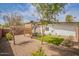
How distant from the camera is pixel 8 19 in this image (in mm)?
1735

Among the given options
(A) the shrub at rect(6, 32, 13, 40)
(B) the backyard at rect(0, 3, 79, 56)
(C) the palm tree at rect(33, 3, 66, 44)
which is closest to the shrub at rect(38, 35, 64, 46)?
(B) the backyard at rect(0, 3, 79, 56)

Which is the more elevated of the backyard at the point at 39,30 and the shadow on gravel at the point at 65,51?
the backyard at the point at 39,30

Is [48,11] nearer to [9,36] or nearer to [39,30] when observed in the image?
[39,30]

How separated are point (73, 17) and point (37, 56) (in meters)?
0.40

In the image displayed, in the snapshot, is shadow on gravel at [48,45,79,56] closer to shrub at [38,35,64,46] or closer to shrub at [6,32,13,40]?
shrub at [38,35,64,46]

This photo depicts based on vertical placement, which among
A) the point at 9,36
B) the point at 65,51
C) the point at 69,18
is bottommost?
the point at 65,51

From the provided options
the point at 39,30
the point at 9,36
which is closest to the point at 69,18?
the point at 39,30

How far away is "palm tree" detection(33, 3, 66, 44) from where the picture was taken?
1727 millimetres

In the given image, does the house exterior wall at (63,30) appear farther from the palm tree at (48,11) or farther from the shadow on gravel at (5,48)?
the shadow on gravel at (5,48)

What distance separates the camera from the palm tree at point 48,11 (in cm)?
173

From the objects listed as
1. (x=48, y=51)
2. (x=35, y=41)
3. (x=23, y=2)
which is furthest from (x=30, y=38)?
(x=23, y=2)

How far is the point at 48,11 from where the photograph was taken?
5.70 feet

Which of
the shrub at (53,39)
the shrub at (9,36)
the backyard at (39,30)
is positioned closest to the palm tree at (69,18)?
the backyard at (39,30)

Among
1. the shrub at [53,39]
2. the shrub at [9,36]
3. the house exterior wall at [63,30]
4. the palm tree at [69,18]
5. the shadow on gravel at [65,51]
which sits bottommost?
the shadow on gravel at [65,51]
